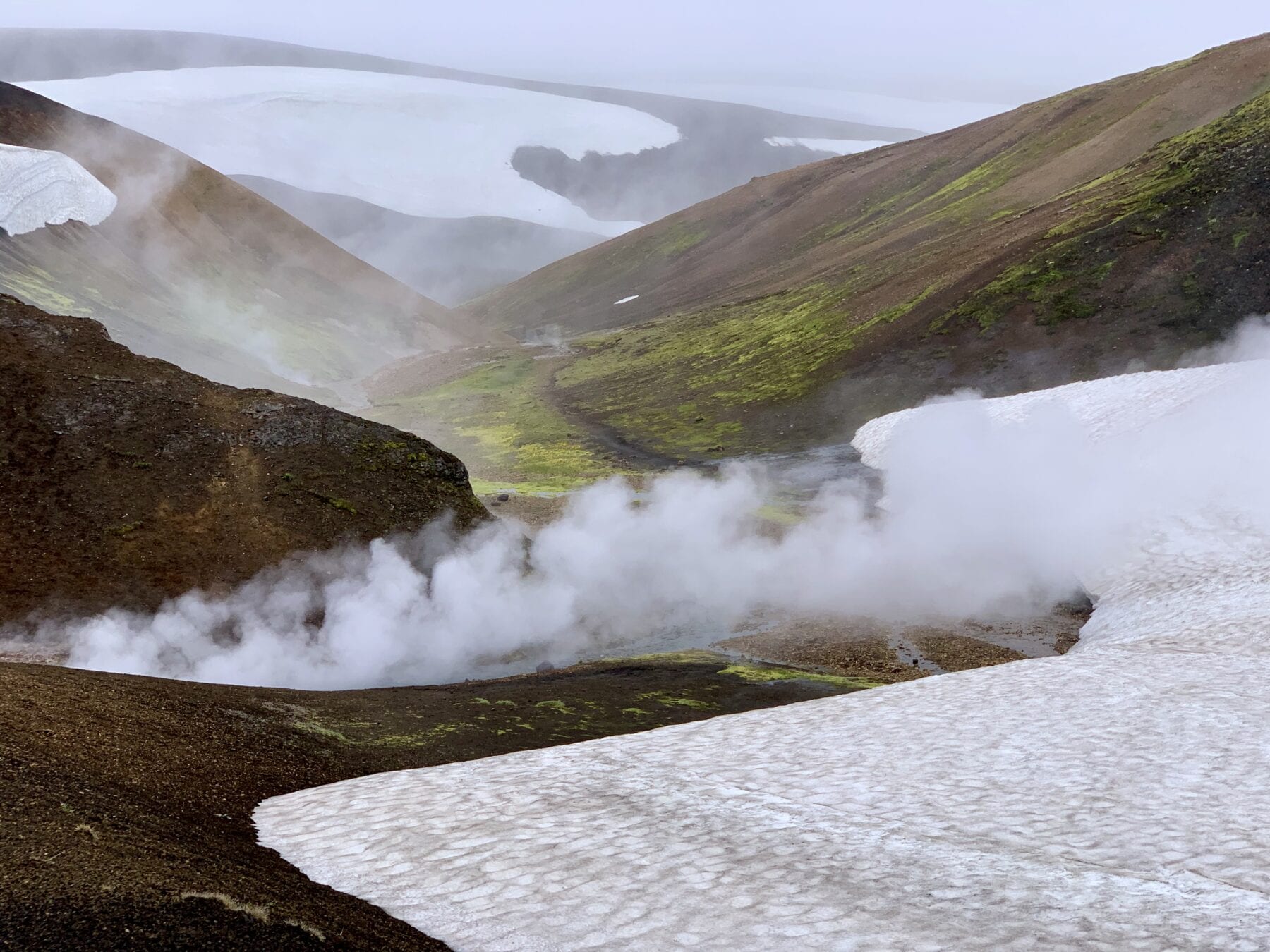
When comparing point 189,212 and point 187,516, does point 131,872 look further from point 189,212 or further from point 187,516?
point 189,212

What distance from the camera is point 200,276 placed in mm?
104312

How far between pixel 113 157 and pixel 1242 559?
109 metres

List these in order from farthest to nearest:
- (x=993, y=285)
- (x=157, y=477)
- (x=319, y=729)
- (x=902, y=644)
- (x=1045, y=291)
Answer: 1. (x=993, y=285)
2. (x=1045, y=291)
3. (x=157, y=477)
4. (x=902, y=644)
5. (x=319, y=729)

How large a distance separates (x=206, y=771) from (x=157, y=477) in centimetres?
2002

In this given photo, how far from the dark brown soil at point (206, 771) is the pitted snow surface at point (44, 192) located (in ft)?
253

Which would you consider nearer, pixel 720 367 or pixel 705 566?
pixel 705 566

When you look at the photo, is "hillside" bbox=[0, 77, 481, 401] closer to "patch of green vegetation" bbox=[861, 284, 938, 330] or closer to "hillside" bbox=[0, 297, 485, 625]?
"hillside" bbox=[0, 297, 485, 625]

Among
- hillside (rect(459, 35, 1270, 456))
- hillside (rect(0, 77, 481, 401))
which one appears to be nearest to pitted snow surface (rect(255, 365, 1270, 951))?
hillside (rect(459, 35, 1270, 456))

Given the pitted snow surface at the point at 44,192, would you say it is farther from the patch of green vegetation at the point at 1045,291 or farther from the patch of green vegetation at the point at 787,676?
the patch of green vegetation at the point at 787,676

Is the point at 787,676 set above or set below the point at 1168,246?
below

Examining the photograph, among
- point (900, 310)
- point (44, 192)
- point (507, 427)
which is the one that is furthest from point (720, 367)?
point (44, 192)

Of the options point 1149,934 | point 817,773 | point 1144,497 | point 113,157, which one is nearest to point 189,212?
point 113,157

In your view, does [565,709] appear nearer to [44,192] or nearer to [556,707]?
[556,707]

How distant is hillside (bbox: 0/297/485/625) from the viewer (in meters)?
29.9
